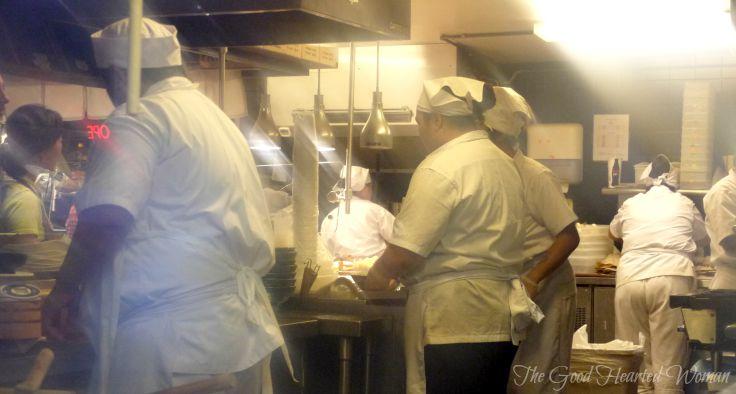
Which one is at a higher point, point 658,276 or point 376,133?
point 376,133

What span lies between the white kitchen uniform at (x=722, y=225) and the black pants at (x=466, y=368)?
11.6 ft

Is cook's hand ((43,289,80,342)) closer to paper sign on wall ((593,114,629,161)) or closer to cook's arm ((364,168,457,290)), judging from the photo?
cook's arm ((364,168,457,290))

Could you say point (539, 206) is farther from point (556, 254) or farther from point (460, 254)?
point (460, 254)

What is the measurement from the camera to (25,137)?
3.11 m

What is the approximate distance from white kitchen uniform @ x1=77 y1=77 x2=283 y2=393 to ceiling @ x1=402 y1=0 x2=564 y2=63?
3993 mm

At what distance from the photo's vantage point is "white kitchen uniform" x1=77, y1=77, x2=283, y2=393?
2236 mm

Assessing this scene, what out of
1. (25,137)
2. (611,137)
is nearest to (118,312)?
(25,137)

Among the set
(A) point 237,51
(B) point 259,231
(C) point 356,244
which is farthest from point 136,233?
(C) point 356,244

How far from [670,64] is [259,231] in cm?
647

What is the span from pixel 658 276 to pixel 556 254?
10.2 feet

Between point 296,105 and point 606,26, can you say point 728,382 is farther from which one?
point 296,105

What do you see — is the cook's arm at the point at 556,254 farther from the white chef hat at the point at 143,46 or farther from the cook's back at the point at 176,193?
the white chef hat at the point at 143,46

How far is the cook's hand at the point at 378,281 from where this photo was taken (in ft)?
10.7

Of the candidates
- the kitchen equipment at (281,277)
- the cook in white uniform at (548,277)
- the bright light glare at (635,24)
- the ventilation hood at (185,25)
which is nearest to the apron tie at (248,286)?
the ventilation hood at (185,25)
